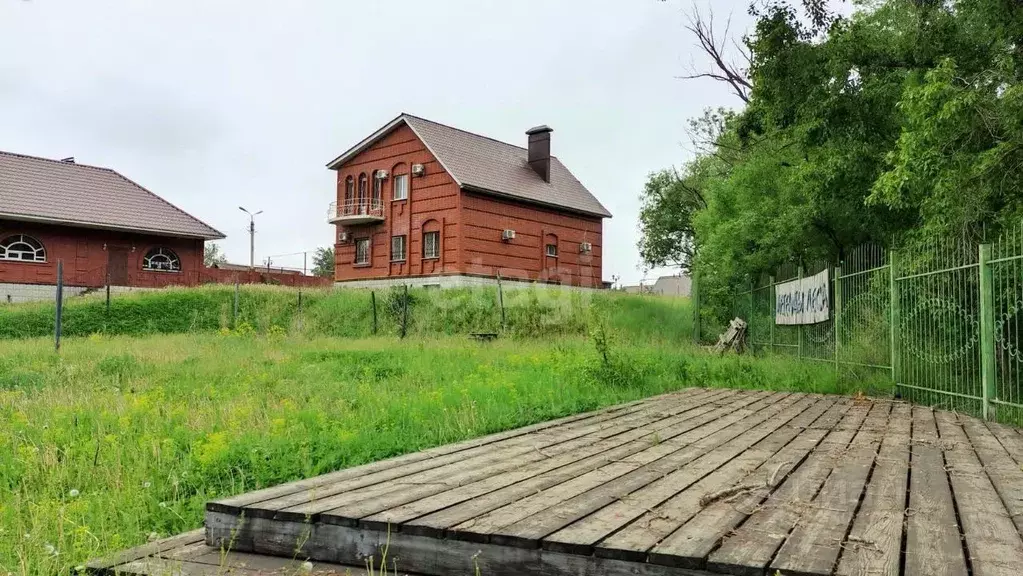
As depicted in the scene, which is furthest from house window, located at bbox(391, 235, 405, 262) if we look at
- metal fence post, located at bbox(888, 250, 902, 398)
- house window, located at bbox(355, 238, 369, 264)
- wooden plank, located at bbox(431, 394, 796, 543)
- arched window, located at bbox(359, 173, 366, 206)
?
wooden plank, located at bbox(431, 394, 796, 543)

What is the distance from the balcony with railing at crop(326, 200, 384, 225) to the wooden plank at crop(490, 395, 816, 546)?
2648 centimetres

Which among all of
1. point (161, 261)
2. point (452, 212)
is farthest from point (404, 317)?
point (161, 261)

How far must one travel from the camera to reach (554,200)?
3241 cm

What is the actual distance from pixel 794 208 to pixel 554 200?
18596mm

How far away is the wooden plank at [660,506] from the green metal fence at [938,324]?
10.9 ft

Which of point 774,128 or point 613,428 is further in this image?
point 774,128

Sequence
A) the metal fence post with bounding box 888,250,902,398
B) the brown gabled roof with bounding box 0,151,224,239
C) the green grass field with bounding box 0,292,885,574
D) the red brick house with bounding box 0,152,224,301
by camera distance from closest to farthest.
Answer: the green grass field with bounding box 0,292,885,574 → the metal fence post with bounding box 888,250,902,398 → the red brick house with bounding box 0,152,224,301 → the brown gabled roof with bounding box 0,151,224,239

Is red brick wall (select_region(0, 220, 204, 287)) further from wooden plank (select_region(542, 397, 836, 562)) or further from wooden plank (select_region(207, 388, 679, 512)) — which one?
wooden plank (select_region(542, 397, 836, 562))

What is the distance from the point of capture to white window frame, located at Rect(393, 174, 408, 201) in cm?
3027

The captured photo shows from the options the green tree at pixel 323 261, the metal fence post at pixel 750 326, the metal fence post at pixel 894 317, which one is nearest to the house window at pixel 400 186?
the metal fence post at pixel 750 326

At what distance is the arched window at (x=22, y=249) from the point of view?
2770 centimetres

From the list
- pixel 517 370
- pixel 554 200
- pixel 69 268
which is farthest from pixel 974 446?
pixel 69 268

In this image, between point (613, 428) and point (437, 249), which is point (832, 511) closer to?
point (613, 428)

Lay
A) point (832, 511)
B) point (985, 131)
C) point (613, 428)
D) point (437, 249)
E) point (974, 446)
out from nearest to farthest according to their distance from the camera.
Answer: point (832, 511) → point (974, 446) → point (613, 428) → point (985, 131) → point (437, 249)
